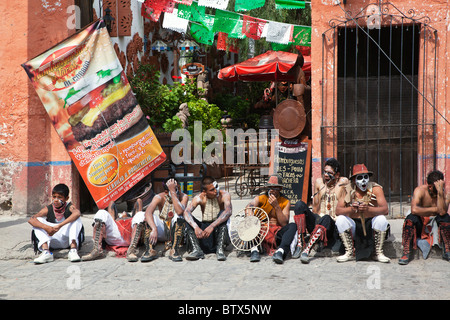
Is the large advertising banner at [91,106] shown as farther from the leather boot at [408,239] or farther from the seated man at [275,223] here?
the leather boot at [408,239]

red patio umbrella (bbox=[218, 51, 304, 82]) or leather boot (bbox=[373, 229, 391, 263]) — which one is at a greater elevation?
red patio umbrella (bbox=[218, 51, 304, 82])

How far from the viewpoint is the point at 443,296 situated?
514cm

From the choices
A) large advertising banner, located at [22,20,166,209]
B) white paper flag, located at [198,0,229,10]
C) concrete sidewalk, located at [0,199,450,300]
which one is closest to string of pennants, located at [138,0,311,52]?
Result: white paper flag, located at [198,0,229,10]

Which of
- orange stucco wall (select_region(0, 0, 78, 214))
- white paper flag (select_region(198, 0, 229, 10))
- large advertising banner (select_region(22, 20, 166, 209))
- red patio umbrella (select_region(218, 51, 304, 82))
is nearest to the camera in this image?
large advertising banner (select_region(22, 20, 166, 209))

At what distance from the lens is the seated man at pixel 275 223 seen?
6914 mm

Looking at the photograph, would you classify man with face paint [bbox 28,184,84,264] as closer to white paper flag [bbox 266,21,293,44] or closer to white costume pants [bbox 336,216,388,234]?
white costume pants [bbox 336,216,388,234]

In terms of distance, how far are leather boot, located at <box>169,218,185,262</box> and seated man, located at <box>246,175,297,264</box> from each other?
913mm

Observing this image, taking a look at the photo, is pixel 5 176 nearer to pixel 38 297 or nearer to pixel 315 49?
pixel 38 297

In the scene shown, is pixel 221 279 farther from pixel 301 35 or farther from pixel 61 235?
pixel 301 35

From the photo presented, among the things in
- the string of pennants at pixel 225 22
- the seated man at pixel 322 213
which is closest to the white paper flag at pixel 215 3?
the string of pennants at pixel 225 22

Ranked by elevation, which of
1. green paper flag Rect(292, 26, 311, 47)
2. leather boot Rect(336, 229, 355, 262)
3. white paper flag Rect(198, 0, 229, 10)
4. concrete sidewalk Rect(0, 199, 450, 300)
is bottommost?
concrete sidewalk Rect(0, 199, 450, 300)

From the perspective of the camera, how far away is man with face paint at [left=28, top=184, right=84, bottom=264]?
23.2 ft

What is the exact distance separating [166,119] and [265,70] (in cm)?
263

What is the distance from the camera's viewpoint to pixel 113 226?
7371mm
